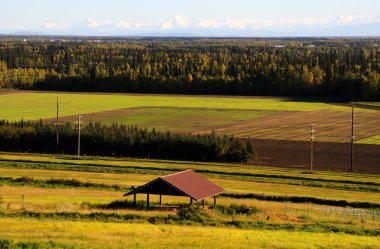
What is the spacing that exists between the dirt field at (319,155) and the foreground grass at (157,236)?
36.2m

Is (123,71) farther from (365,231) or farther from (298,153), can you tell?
(365,231)

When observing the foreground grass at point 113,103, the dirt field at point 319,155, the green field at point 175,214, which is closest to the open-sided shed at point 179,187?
the green field at point 175,214

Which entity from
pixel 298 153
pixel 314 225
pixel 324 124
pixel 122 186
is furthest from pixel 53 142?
pixel 314 225

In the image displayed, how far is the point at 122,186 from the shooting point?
51.8 meters

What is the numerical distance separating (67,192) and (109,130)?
32.3 metres

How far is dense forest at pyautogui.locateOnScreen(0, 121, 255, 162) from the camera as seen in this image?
74438mm

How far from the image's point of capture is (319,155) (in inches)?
2972

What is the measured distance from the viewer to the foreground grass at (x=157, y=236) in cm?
2858

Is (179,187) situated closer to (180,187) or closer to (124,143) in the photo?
(180,187)

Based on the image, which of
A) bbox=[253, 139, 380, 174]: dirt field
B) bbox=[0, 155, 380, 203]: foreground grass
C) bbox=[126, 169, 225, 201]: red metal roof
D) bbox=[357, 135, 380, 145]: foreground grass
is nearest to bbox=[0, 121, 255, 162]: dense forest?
bbox=[253, 139, 380, 174]: dirt field

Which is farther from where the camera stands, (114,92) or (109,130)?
(114,92)

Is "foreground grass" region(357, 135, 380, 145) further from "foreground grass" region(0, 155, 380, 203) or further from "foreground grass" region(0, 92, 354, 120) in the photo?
"foreground grass" region(0, 92, 354, 120)

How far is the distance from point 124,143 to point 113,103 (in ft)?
190

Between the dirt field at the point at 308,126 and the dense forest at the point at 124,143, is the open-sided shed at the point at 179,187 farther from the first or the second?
the dirt field at the point at 308,126
